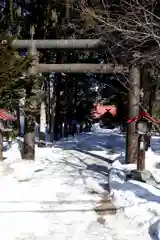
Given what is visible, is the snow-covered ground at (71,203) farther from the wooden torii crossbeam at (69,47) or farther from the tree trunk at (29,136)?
the wooden torii crossbeam at (69,47)

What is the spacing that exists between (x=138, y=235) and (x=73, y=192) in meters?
3.37

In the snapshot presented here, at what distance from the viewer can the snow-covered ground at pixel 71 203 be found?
707 cm

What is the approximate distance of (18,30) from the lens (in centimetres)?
1675

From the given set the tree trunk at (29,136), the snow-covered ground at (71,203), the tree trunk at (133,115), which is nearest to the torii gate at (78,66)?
the tree trunk at (133,115)

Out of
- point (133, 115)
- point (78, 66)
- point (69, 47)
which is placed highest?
point (69, 47)

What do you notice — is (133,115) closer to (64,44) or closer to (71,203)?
(64,44)

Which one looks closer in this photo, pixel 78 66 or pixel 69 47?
pixel 69 47

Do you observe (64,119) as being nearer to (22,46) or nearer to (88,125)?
(88,125)

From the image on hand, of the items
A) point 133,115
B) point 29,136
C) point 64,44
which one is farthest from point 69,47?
point 29,136

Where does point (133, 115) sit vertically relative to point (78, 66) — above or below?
below

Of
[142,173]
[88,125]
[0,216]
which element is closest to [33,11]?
[142,173]

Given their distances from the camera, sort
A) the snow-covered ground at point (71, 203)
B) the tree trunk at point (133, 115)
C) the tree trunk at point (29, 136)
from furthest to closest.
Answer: the tree trunk at point (29, 136) → the tree trunk at point (133, 115) → the snow-covered ground at point (71, 203)

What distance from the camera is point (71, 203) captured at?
8.98m

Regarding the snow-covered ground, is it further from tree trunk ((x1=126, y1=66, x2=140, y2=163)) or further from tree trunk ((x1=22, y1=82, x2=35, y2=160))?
tree trunk ((x1=22, y1=82, x2=35, y2=160))
